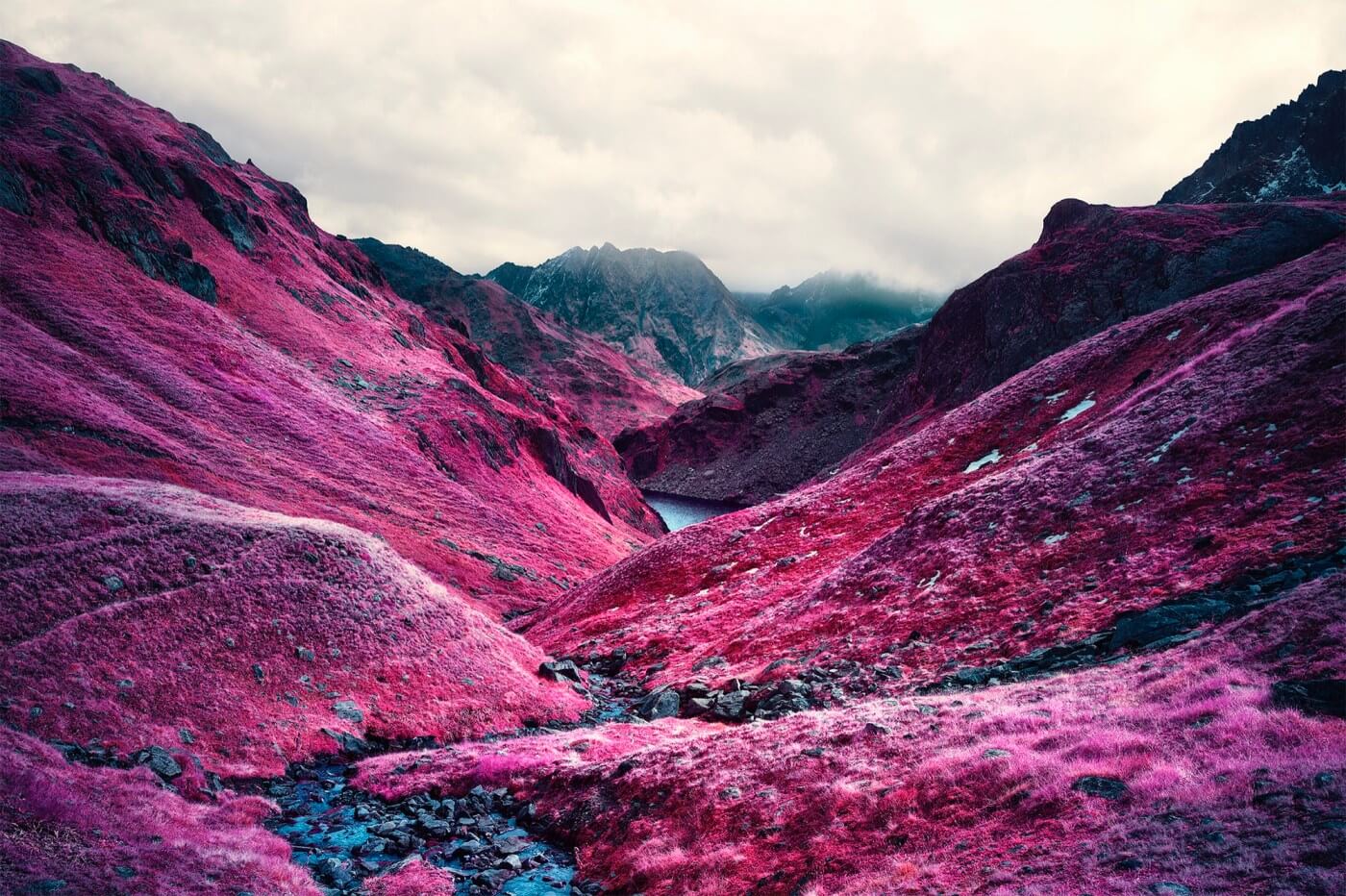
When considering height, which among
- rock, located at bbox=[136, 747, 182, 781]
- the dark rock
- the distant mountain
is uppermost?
the distant mountain

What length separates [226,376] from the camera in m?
67.9

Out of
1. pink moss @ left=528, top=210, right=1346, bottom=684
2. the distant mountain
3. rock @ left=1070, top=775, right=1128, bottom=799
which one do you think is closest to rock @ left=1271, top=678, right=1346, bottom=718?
rock @ left=1070, top=775, right=1128, bottom=799

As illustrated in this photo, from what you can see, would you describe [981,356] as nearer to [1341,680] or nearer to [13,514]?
[1341,680]

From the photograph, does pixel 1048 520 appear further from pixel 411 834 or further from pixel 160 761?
pixel 160 761

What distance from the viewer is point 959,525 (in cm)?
3975

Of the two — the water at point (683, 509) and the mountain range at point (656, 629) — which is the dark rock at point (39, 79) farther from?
the water at point (683, 509)

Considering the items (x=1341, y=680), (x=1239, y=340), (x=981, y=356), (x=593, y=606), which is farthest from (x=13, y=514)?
(x=981, y=356)

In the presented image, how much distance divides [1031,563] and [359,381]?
79362 millimetres

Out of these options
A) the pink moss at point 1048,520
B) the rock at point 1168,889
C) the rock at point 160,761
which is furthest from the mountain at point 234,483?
the rock at point 1168,889

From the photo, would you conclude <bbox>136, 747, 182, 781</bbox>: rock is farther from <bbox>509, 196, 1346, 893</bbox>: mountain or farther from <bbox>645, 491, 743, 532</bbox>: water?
<bbox>645, 491, 743, 532</bbox>: water

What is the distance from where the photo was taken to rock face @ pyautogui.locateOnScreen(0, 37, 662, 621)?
53.7 meters

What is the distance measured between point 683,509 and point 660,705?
124 m

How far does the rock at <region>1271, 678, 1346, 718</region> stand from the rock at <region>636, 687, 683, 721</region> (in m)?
25.2

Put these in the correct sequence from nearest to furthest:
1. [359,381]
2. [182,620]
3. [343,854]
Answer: [343,854] → [182,620] → [359,381]
